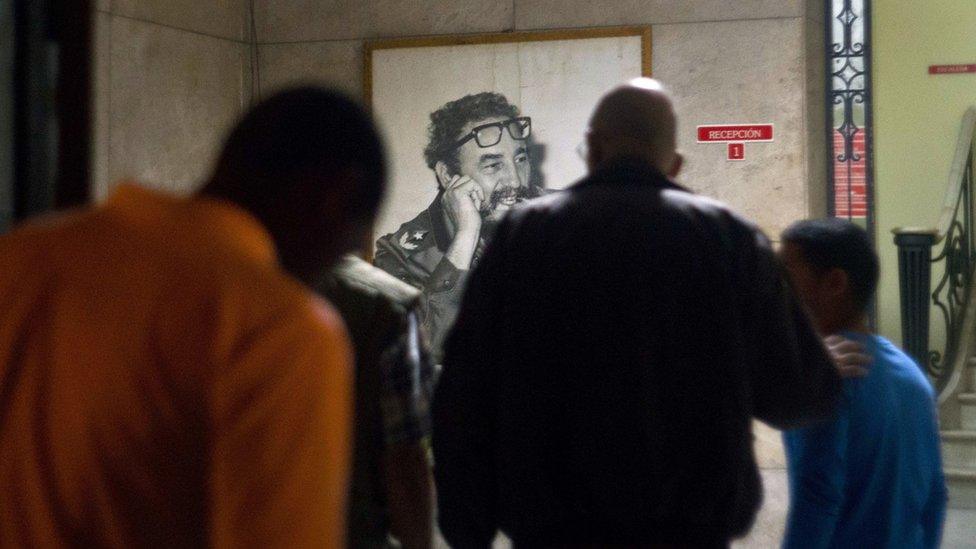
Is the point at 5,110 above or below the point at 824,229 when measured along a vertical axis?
above

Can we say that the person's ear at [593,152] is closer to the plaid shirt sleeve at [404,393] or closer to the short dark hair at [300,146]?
the plaid shirt sleeve at [404,393]

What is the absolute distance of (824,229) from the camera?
2535mm

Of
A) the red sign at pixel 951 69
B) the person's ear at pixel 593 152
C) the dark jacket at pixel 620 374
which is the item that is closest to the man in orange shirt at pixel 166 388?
the dark jacket at pixel 620 374

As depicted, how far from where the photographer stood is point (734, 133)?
650 cm

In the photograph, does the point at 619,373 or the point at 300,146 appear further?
the point at 619,373

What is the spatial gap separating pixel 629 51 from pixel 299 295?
562 centimetres

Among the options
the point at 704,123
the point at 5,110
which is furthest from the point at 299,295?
the point at 704,123

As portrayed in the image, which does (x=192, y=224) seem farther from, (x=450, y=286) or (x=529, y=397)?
(x=450, y=286)

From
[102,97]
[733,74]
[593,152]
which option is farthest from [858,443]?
[102,97]

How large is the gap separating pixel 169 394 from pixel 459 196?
18.3ft

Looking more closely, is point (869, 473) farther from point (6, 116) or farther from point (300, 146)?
point (6, 116)

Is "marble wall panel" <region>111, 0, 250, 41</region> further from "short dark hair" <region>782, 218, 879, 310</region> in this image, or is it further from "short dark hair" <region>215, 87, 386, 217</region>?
"short dark hair" <region>215, 87, 386, 217</region>

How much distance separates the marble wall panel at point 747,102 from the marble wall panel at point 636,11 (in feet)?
0.17

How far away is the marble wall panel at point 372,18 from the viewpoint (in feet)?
22.4
